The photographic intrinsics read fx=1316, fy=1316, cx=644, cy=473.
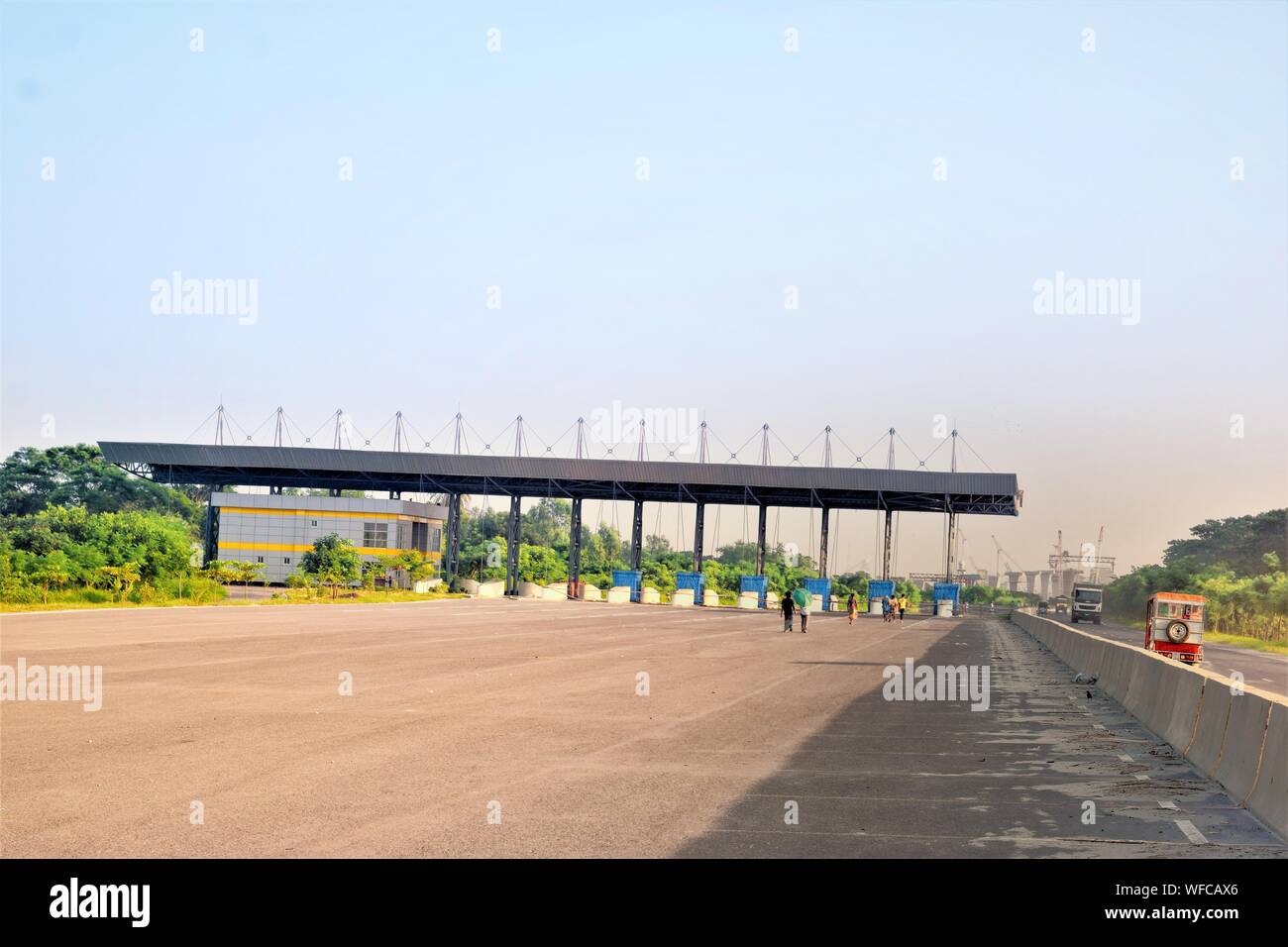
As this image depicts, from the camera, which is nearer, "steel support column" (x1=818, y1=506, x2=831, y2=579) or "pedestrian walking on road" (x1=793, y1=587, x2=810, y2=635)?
"pedestrian walking on road" (x1=793, y1=587, x2=810, y2=635)

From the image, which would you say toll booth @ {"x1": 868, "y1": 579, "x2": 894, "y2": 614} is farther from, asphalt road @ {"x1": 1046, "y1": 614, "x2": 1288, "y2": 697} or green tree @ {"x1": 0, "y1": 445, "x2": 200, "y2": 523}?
green tree @ {"x1": 0, "y1": 445, "x2": 200, "y2": 523}

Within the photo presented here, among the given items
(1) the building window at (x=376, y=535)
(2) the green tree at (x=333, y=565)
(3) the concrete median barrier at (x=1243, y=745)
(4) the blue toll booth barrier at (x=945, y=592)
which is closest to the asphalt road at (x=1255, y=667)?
(3) the concrete median barrier at (x=1243, y=745)

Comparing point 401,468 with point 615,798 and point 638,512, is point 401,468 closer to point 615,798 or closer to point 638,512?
point 638,512

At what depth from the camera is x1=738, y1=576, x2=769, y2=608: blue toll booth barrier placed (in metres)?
96.3

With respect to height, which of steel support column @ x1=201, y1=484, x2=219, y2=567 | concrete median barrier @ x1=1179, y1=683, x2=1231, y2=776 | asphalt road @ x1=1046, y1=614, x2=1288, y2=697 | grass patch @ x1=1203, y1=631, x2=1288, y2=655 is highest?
steel support column @ x1=201, y1=484, x2=219, y2=567

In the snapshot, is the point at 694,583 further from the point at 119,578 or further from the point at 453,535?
the point at 119,578

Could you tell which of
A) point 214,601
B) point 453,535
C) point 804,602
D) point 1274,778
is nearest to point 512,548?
point 453,535

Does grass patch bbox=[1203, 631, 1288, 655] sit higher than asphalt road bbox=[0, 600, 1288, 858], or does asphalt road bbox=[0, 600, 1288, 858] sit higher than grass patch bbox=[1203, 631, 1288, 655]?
asphalt road bbox=[0, 600, 1288, 858]

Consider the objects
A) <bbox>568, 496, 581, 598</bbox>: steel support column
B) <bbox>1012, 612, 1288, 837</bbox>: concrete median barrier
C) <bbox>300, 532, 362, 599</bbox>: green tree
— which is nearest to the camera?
<bbox>1012, 612, 1288, 837</bbox>: concrete median barrier

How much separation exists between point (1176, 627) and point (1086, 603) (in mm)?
73759

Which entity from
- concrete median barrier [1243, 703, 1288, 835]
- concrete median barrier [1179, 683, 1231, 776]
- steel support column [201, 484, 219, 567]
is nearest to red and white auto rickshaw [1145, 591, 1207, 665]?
concrete median barrier [1179, 683, 1231, 776]

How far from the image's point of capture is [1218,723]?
14227 mm

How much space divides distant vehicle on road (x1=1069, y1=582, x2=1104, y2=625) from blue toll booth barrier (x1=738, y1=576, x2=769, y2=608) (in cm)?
2705
